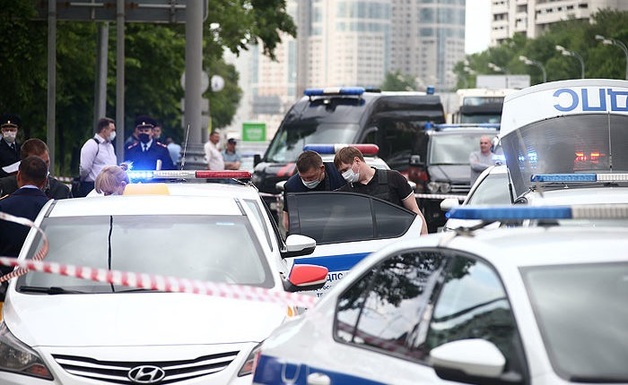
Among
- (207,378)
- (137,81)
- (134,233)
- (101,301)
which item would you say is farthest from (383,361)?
(137,81)

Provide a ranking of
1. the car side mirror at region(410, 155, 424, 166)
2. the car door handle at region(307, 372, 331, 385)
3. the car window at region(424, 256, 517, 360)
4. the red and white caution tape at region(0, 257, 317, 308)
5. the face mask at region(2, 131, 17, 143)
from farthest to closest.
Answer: the car side mirror at region(410, 155, 424, 166), the face mask at region(2, 131, 17, 143), the red and white caution tape at region(0, 257, 317, 308), the car door handle at region(307, 372, 331, 385), the car window at region(424, 256, 517, 360)

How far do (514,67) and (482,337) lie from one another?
428ft

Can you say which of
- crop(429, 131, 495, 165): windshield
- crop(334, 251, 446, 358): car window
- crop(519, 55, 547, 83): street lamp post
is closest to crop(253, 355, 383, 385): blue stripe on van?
crop(334, 251, 446, 358): car window

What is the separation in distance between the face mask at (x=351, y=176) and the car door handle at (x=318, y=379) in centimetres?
803

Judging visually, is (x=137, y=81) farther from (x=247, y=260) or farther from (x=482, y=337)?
(x=482, y=337)

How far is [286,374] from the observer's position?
20.0ft

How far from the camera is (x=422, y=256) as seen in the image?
230 inches

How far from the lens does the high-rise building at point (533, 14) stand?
13888 centimetres

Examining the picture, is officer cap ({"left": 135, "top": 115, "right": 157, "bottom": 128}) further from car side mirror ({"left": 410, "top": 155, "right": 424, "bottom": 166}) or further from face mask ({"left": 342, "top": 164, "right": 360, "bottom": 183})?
car side mirror ({"left": 410, "top": 155, "right": 424, "bottom": 166})

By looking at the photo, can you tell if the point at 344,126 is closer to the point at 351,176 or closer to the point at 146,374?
the point at 351,176

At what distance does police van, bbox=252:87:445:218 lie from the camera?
28.3 metres

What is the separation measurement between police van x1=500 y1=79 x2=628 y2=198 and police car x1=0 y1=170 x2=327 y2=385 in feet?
15.3

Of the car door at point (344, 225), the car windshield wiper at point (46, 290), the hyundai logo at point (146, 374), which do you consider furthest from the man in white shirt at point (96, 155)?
the hyundai logo at point (146, 374)

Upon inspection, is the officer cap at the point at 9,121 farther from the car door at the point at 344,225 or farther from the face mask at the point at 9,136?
the car door at the point at 344,225
